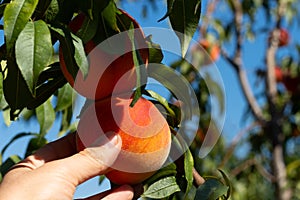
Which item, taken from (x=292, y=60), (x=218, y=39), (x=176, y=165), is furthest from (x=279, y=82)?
(x=176, y=165)

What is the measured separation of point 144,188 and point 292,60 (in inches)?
112

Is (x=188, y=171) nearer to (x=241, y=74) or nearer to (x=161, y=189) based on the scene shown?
(x=161, y=189)

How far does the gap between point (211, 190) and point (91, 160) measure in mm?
149

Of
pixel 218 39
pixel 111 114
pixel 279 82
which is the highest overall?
pixel 111 114

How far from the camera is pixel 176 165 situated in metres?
0.75

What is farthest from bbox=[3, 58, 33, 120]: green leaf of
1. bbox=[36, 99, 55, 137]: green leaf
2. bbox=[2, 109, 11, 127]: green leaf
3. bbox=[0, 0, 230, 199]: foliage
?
bbox=[2, 109, 11, 127]: green leaf

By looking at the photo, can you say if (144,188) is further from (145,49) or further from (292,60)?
(292,60)

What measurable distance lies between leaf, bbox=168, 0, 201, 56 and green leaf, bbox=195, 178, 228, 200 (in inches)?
6.7

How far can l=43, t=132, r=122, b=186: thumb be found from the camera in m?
0.65

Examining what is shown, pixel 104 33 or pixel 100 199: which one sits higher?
pixel 104 33

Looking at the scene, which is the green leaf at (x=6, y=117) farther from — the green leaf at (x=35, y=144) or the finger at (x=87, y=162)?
the finger at (x=87, y=162)

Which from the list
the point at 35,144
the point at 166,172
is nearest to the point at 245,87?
the point at 35,144

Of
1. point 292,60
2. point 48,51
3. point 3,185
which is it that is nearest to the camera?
point 48,51

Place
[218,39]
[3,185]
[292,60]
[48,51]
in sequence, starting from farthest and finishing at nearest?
[292,60] → [218,39] → [3,185] → [48,51]
